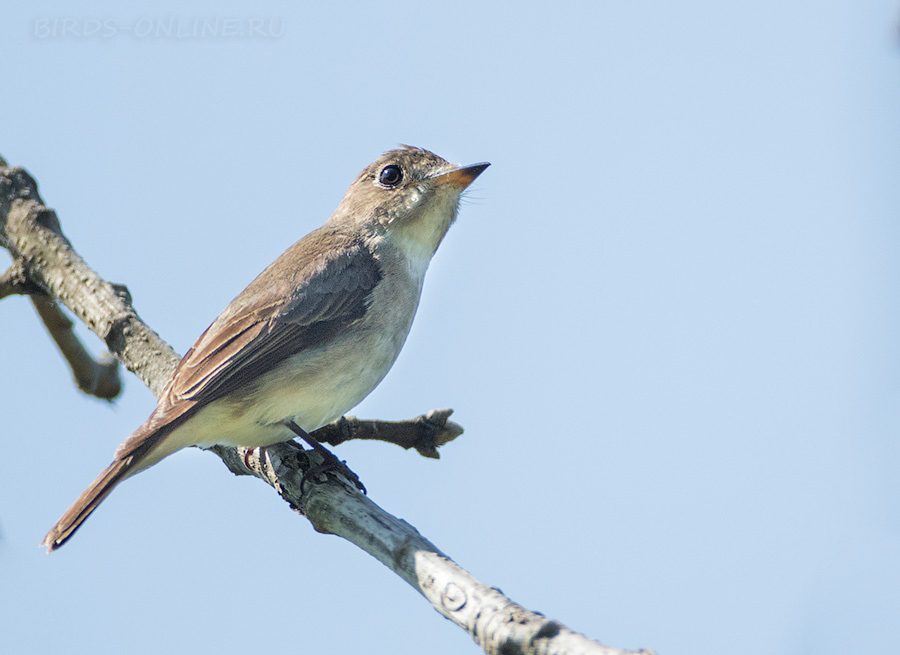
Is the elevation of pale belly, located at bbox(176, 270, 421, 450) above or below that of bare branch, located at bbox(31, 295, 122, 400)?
above

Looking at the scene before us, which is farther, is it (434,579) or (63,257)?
(63,257)

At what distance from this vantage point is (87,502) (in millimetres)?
3854

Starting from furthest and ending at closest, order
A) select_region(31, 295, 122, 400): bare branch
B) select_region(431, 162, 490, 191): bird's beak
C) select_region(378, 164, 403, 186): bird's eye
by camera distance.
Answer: select_region(378, 164, 403, 186): bird's eye
select_region(431, 162, 490, 191): bird's beak
select_region(31, 295, 122, 400): bare branch

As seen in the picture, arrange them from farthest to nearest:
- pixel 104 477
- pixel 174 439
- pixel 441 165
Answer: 1. pixel 441 165
2. pixel 174 439
3. pixel 104 477

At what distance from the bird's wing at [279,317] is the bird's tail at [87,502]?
0.42 metres

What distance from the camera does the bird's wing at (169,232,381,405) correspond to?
14.9 ft

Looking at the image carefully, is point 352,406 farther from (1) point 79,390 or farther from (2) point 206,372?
(1) point 79,390

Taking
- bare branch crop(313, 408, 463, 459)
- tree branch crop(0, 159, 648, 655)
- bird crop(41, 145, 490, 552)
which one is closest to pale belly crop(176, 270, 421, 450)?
bird crop(41, 145, 490, 552)

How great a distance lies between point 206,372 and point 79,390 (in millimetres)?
1242

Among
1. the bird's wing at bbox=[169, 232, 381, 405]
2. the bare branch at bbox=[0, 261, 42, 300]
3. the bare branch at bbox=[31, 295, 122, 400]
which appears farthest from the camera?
the bare branch at bbox=[31, 295, 122, 400]

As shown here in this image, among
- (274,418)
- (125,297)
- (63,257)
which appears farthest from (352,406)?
(63,257)

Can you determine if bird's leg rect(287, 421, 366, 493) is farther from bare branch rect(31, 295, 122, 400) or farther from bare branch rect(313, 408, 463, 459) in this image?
bare branch rect(31, 295, 122, 400)

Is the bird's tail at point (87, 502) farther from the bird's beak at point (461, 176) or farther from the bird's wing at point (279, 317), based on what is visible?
the bird's beak at point (461, 176)

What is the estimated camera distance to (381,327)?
5094 millimetres
